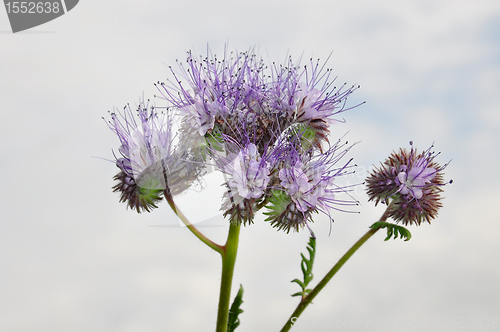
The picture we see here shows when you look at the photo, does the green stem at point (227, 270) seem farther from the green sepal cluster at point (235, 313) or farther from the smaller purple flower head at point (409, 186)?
the smaller purple flower head at point (409, 186)

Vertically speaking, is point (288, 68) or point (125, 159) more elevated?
point (288, 68)

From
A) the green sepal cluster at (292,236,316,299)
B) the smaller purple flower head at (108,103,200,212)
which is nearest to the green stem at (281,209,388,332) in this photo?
the green sepal cluster at (292,236,316,299)

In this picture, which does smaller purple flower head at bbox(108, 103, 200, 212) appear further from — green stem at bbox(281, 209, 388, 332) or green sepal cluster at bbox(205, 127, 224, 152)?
green stem at bbox(281, 209, 388, 332)

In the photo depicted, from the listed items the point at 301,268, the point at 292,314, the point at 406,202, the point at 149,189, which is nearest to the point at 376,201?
the point at 406,202

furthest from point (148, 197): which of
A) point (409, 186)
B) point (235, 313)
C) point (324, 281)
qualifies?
point (409, 186)

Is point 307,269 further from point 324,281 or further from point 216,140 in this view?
point 216,140

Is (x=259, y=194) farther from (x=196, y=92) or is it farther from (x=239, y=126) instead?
(x=196, y=92)

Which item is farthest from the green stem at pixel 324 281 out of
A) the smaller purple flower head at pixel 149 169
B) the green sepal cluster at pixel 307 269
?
the smaller purple flower head at pixel 149 169
